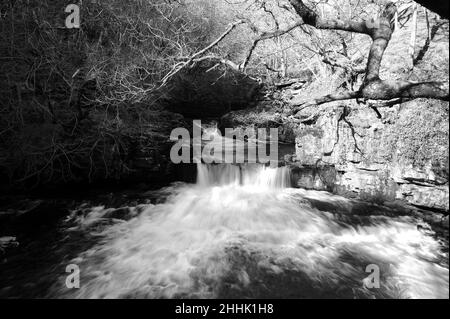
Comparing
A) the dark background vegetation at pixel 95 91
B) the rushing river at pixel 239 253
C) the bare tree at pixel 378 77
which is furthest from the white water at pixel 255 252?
the bare tree at pixel 378 77

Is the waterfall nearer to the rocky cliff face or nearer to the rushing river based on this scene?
the rocky cliff face

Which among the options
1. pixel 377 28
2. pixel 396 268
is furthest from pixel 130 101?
pixel 396 268

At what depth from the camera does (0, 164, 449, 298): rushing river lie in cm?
425

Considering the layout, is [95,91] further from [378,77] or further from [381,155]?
[381,155]

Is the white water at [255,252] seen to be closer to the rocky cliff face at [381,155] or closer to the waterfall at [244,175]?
the rocky cliff face at [381,155]

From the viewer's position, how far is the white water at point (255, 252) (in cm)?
425

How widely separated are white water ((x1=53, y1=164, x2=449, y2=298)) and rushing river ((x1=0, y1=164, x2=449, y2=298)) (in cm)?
2

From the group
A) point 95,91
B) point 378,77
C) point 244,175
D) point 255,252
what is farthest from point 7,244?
point 378,77

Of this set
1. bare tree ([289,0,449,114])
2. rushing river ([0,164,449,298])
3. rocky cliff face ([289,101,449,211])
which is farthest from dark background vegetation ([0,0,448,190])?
bare tree ([289,0,449,114])

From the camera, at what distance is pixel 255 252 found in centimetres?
522

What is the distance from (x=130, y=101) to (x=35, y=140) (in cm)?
266

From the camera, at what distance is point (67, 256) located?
5.20 meters
